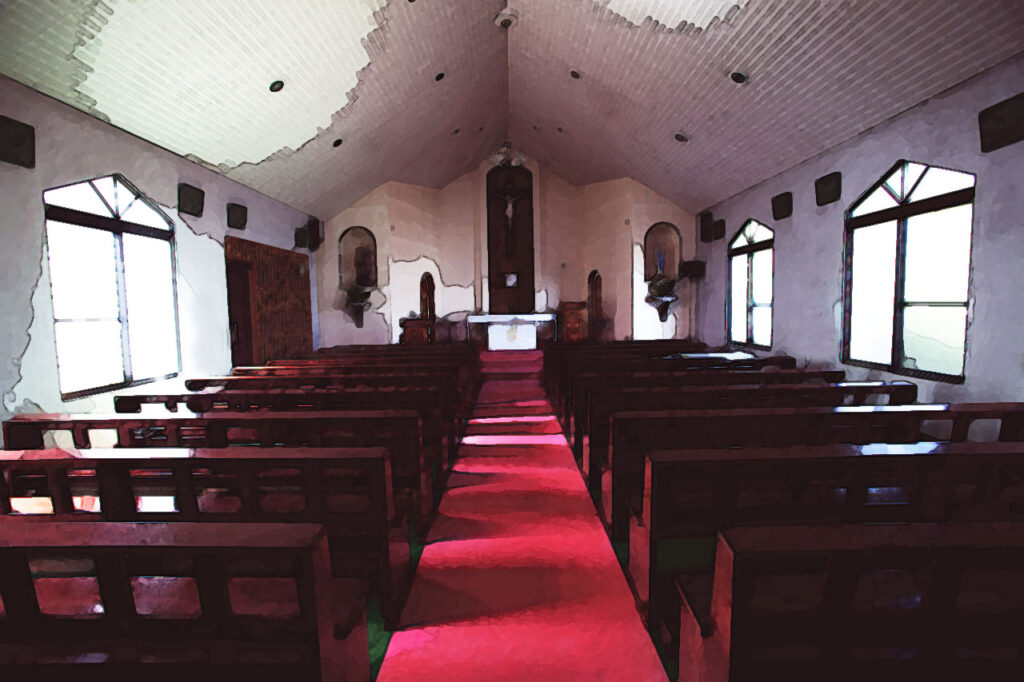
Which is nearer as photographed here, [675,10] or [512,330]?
[675,10]

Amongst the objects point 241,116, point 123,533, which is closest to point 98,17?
point 241,116

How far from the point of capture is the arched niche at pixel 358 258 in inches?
370

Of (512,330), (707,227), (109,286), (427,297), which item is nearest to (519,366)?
(512,330)

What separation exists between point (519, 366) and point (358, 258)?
3944 mm

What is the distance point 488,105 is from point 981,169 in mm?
6830

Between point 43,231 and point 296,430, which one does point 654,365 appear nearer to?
point 296,430

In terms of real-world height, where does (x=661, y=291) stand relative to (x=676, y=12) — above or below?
below

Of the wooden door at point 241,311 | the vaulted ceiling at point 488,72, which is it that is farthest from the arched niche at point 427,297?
the wooden door at point 241,311

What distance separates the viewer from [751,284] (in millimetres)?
7066

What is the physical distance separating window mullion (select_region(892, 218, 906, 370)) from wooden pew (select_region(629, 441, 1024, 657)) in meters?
2.89

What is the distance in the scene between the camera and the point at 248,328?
21.8ft

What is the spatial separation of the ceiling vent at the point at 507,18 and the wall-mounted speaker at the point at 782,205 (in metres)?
3.98

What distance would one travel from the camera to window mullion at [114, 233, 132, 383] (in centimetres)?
442

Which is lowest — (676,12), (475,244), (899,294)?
(899,294)
